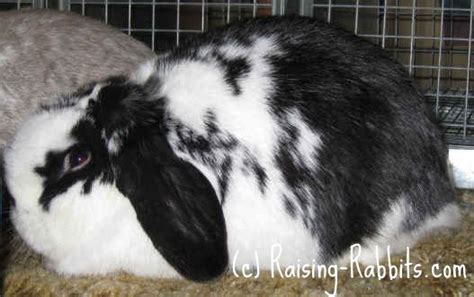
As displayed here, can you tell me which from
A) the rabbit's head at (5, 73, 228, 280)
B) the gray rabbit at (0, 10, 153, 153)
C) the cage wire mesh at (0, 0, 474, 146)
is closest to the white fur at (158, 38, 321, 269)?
the rabbit's head at (5, 73, 228, 280)

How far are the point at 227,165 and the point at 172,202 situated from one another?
282 millimetres

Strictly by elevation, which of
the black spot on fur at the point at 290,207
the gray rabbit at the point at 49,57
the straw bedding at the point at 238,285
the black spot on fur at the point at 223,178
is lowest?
the straw bedding at the point at 238,285

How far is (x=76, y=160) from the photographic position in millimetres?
2529

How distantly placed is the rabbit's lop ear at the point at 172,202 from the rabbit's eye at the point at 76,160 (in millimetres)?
95

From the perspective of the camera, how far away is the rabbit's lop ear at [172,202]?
2359mm

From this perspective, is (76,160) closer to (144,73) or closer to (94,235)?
(94,235)

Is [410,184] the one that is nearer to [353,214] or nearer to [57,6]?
[353,214]

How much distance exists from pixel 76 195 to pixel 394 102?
3.86 feet

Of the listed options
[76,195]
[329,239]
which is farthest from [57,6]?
[329,239]

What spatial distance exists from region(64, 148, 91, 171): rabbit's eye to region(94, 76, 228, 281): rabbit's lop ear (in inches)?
3.7

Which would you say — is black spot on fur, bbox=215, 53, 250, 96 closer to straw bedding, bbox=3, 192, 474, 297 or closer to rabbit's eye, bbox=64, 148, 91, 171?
rabbit's eye, bbox=64, 148, 91, 171

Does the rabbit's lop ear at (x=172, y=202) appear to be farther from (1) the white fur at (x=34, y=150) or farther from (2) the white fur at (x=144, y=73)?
(2) the white fur at (x=144, y=73)

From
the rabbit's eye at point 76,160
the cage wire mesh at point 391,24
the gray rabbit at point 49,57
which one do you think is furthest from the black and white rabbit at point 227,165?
the cage wire mesh at point 391,24

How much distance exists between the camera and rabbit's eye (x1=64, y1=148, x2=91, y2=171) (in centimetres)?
253
